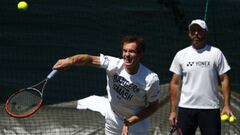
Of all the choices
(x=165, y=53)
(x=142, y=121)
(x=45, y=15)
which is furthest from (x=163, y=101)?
(x=142, y=121)

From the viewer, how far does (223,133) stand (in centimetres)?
732

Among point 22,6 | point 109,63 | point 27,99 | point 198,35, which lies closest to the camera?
point 109,63

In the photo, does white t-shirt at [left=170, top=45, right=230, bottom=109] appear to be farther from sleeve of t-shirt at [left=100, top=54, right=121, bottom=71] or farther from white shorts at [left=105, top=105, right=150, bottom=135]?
sleeve of t-shirt at [left=100, top=54, right=121, bottom=71]

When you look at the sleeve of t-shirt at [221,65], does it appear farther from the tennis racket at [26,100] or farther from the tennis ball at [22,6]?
the tennis ball at [22,6]

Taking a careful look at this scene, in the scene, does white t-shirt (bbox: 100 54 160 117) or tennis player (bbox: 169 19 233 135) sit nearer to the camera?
white t-shirt (bbox: 100 54 160 117)

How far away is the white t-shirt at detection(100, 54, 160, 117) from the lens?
4.93m

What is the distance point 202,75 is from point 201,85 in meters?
0.09

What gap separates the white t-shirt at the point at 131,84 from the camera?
194 inches

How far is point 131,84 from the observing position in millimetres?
4938

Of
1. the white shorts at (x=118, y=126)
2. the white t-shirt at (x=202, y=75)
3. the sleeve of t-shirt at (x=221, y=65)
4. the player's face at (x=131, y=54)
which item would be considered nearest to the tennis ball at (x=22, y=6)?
the white t-shirt at (x=202, y=75)

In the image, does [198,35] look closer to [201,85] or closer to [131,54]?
[201,85]

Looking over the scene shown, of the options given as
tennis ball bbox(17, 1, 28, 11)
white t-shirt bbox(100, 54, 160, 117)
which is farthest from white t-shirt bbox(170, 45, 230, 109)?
tennis ball bbox(17, 1, 28, 11)

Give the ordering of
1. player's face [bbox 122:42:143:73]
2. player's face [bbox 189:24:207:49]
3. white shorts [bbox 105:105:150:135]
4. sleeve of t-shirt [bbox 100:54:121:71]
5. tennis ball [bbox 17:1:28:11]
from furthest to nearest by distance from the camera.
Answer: tennis ball [bbox 17:1:28:11] < player's face [bbox 189:24:207:49] < white shorts [bbox 105:105:150:135] < sleeve of t-shirt [bbox 100:54:121:71] < player's face [bbox 122:42:143:73]

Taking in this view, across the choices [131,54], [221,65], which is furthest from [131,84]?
[221,65]
